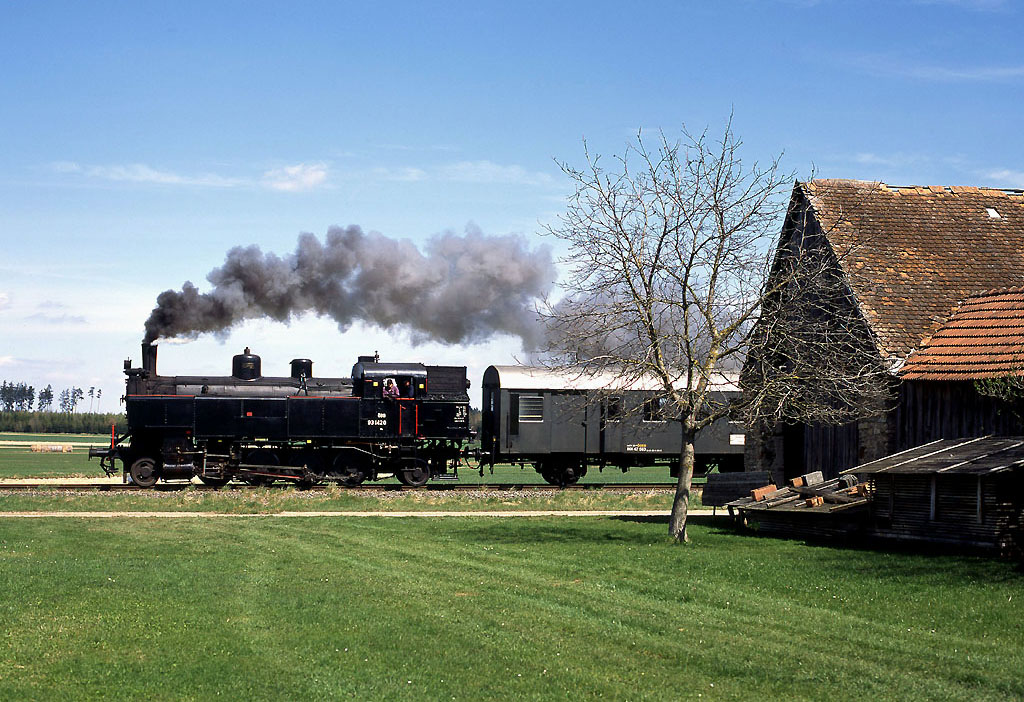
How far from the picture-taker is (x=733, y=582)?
48.6ft

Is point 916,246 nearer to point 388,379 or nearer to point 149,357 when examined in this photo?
point 388,379

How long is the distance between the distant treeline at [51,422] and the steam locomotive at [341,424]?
12950cm

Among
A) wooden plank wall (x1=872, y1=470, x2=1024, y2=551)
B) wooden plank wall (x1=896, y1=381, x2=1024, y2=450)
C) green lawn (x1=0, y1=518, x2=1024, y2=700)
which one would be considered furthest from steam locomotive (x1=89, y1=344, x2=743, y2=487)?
green lawn (x1=0, y1=518, x2=1024, y2=700)

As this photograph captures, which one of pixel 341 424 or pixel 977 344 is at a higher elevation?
pixel 977 344

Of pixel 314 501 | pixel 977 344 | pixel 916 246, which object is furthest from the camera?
pixel 314 501

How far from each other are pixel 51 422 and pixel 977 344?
158354 mm

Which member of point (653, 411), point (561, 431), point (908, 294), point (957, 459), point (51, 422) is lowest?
point (51, 422)

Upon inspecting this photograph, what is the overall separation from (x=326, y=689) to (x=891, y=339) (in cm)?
1734

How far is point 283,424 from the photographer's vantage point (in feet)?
103

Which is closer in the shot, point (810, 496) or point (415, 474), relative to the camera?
point (810, 496)

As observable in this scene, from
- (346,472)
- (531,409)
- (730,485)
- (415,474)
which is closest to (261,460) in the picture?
(346,472)

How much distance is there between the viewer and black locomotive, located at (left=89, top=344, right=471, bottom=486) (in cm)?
3120

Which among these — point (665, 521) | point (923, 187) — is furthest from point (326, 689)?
point (923, 187)

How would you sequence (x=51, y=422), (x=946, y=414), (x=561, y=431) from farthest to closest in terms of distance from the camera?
(x=51, y=422), (x=561, y=431), (x=946, y=414)
